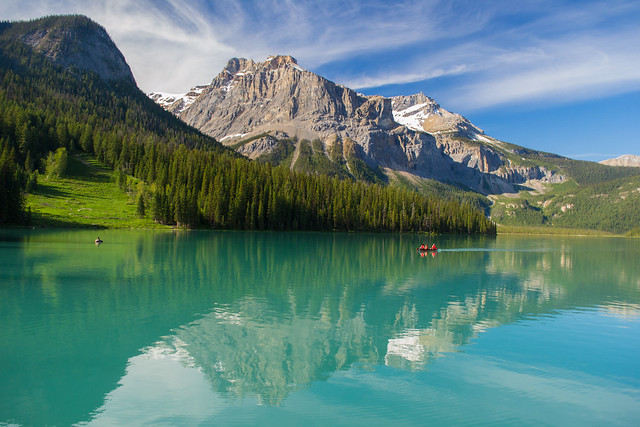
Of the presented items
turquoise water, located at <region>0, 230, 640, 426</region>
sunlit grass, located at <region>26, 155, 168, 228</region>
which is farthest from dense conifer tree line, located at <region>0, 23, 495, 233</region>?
turquoise water, located at <region>0, 230, 640, 426</region>

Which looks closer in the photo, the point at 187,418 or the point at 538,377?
the point at 187,418

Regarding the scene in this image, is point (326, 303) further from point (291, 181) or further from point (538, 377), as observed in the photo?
point (291, 181)

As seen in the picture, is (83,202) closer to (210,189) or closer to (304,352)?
(210,189)

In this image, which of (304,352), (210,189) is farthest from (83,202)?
(304,352)

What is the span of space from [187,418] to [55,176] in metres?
135

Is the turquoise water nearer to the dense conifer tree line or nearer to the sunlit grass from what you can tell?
the sunlit grass

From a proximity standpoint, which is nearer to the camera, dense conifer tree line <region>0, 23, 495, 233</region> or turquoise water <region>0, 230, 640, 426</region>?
turquoise water <region>0, 230, 640, 426</region>

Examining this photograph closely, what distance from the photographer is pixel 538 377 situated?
47.8 ft

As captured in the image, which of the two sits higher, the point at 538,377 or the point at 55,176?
the point at 55,176

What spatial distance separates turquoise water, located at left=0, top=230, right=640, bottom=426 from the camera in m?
11.4

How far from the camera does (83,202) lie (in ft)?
348

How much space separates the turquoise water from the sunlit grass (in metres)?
67.6

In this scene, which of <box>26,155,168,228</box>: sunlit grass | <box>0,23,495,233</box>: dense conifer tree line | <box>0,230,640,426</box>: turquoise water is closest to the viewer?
<box>0,230,640,426</box>: turquoise water

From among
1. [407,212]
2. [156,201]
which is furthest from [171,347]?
[407,212]
